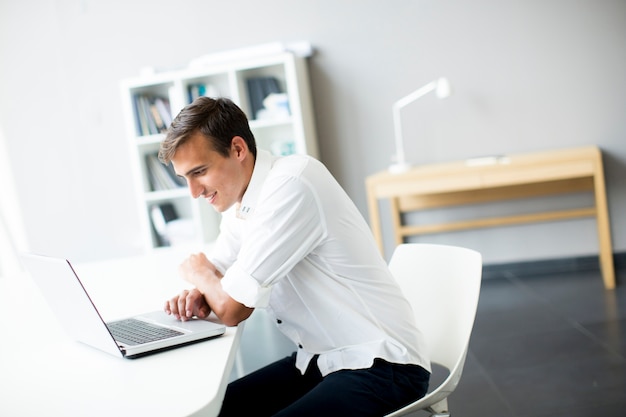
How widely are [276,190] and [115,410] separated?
619mm

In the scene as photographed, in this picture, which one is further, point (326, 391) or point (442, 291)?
point (442, 291)

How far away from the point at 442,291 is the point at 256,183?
21.2 inches

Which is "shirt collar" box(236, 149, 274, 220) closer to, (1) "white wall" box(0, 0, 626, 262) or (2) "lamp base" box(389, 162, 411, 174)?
(2) "lamp base" box(389, 162, 411, 174)

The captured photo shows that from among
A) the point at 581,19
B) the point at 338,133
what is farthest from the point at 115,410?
the point at 581,19

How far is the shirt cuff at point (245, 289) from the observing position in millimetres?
1448

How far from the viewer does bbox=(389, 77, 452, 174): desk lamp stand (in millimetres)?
4125

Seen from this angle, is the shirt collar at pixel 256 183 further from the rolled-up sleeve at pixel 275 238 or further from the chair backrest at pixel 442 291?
the chair backrest at pixel 442 291

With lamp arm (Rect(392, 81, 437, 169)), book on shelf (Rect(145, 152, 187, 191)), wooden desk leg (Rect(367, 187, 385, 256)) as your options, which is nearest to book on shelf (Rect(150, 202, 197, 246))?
book on shelf (Rect(145, 152, 187, 191))

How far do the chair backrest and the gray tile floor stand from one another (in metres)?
0.94

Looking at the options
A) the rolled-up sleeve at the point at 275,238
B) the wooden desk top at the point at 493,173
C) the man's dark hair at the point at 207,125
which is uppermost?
the man's dark hair at the point at 207,125

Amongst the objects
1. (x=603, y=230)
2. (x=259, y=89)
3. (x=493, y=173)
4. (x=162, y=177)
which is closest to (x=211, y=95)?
(x=259, y=89)

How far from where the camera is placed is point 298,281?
1.58 meters

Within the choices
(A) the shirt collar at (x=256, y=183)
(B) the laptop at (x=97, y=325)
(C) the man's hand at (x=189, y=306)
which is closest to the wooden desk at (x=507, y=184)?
(A) the shirt collar at (x=256, y=183)

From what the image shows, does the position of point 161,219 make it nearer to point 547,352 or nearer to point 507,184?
point 507,184
